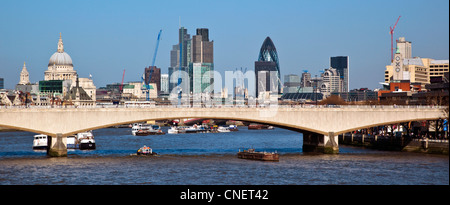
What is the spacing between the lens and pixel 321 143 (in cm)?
9569

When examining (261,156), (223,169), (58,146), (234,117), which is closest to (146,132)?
(234,117)

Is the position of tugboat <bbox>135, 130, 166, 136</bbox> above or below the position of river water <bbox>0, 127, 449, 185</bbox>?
above

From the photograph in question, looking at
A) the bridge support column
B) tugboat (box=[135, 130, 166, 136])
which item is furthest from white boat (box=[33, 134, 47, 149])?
tugboat (box=[135, 130, 166, 136])

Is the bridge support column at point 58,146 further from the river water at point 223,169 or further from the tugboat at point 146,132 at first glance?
the tugboat at point 146,132

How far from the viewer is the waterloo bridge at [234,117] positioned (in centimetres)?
8456

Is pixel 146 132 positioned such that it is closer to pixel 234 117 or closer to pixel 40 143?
pixel 40 143

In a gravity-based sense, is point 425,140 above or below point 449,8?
below

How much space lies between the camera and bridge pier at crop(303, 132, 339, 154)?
93.1 metres

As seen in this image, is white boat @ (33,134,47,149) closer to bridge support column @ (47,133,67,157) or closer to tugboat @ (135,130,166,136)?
bridge support column @ (47,133,67,157)

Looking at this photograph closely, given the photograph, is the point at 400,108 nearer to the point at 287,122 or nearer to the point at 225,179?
the point at 287,122
